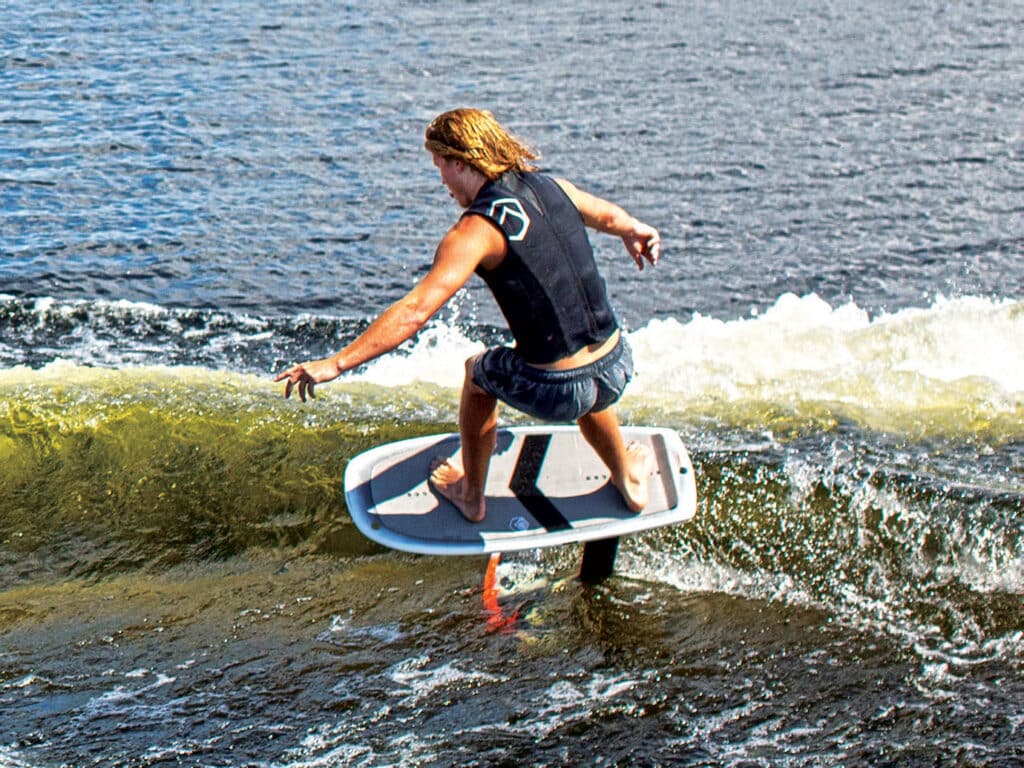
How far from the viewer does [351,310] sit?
10.9 m

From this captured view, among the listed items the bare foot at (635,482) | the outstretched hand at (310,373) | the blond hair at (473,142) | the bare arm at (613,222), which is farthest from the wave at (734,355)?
the outstretched hand at (310,373)

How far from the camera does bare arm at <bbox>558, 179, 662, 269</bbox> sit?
575cm

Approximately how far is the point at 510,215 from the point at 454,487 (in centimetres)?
165

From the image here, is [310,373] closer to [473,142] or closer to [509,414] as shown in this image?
[473,142]

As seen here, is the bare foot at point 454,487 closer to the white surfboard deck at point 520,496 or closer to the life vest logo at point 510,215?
the white surfboard deck at point 520,496

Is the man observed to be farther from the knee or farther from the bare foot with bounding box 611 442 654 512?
the bare foot with bounding box 611 442 654 512

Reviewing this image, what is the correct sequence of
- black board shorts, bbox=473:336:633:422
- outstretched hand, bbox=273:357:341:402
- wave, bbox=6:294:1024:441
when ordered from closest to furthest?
outstretched hand, bbox=273:357:341:402 → black board shorts, bbox=473:336:633:422 → wave, bbox=6:294:1024:441

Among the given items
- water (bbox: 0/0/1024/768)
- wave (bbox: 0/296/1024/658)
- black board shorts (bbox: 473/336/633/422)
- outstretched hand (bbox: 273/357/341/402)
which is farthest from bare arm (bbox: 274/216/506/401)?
wave (bbox: 0/296/1024/658)

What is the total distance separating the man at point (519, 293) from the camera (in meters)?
5.02

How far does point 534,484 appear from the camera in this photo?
6.43 m

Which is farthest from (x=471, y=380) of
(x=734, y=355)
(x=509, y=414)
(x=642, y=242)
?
(x=734, y=355)

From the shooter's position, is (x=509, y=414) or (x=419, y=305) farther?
(x=509, y=414)

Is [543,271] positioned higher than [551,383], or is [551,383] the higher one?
[543,271]

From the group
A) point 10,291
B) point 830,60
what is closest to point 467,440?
point 10,291
